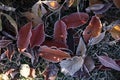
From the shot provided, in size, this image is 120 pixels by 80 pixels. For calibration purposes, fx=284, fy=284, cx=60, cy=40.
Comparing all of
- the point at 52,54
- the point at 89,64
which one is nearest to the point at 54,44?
the point at 52,54

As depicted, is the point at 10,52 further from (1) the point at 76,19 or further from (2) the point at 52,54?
(1) the point at 76,19

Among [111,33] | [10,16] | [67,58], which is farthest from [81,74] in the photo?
[10,16]

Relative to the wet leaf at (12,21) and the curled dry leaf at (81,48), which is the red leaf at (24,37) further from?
the curled dry leaf at (81,48)

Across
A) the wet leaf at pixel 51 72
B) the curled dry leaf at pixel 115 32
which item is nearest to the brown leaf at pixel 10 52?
the wet leaf at pixel 51 72

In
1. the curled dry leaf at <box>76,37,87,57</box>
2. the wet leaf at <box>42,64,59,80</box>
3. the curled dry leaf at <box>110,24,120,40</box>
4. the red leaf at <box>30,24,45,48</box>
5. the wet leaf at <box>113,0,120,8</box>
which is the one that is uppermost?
the wet leaf at <box>113,0,120,8</box>

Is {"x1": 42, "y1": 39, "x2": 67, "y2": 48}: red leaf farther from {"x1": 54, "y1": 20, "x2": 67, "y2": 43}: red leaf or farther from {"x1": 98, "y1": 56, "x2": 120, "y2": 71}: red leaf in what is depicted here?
{"x1": 98, "y1": 56, "x2": 120, "y2": 71}: red leaf

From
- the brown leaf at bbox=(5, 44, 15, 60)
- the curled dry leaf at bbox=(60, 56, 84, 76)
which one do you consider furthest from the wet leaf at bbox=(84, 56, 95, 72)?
the brown leaf at bbox=(5, 44, 15, 60)
